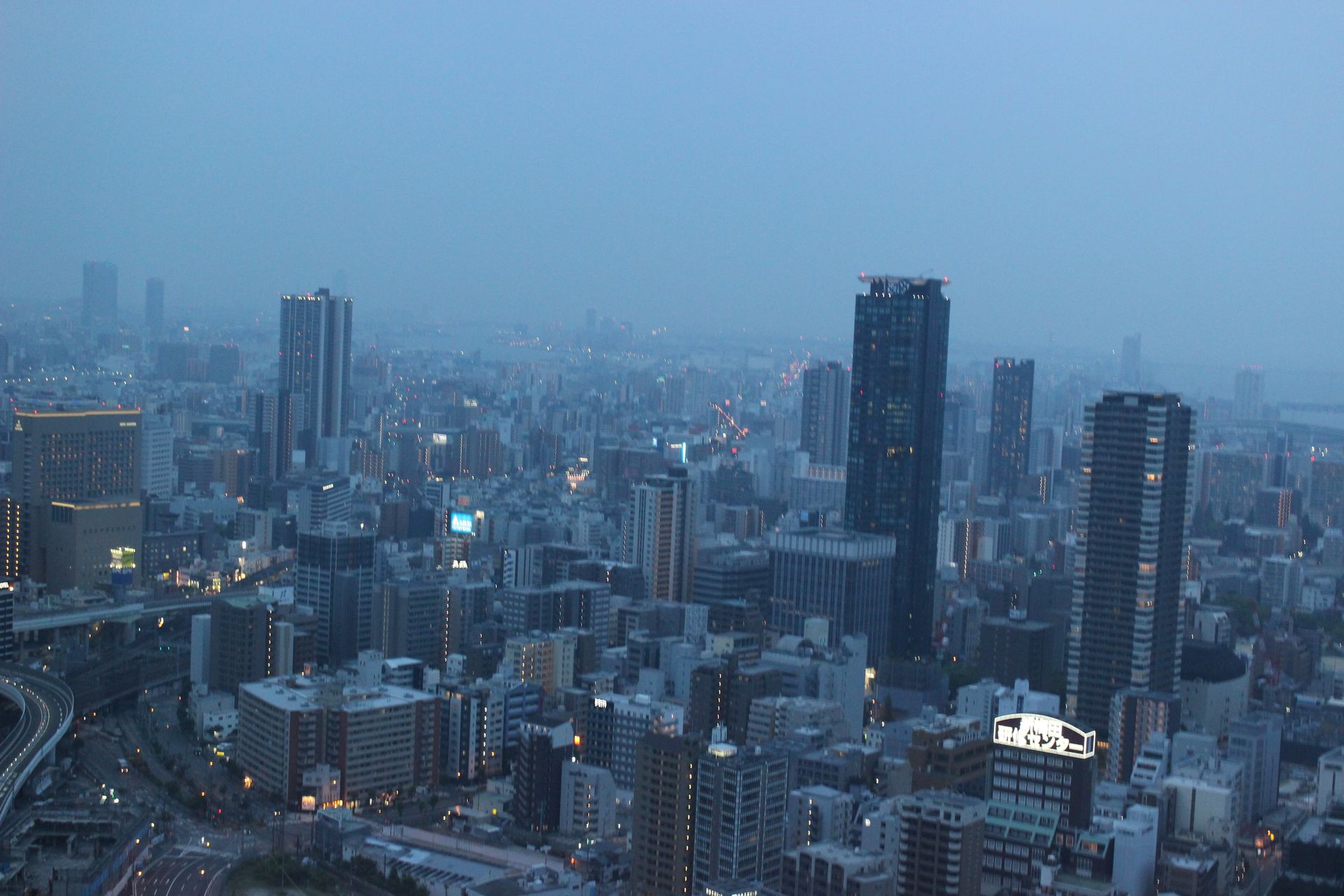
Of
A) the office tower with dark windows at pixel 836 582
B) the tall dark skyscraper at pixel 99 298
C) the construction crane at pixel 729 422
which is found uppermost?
the tall dark skyscraper at pixel 99 298

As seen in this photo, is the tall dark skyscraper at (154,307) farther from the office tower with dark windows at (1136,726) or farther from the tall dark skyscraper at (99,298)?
the office tower with dark windows at (1136,726)

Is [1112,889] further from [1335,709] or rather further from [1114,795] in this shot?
[1335,709]

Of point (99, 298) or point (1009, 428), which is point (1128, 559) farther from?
point (1009, 428)

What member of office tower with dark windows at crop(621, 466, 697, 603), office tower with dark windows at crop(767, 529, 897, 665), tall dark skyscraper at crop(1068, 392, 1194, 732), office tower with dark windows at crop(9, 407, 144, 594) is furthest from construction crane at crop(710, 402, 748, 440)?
tall dark skyscraper at crop(1068, 392, 1194, 732)

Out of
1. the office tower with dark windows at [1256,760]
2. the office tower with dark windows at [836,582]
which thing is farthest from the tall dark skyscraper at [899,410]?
the office tower with dark windows at [1256,760]

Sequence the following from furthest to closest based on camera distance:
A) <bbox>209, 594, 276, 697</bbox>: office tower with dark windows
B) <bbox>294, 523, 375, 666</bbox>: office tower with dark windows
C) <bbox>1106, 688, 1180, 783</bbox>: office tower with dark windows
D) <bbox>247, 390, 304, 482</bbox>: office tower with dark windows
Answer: <bbox>247, 390, 304, 482</bbox>: office tower with dark windows, <bbox>294, 523, 375, 666</bbox>: office tower with dark windows, <bbox>209, 594, 276, 697</bbox>: office tower with dark windows, <bbox>1106, 688, 1180, 783</bbox>: office tower with dark windows

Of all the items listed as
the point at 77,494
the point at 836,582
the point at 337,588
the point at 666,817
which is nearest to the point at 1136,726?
the point at 666,817

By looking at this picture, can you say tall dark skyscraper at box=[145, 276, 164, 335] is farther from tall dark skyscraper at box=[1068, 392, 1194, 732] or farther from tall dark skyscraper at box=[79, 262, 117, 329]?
tall dark skyscraper at box=[1068, 392, 1194, 732]

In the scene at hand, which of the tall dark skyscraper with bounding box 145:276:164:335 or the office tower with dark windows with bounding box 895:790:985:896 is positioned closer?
the office tower with dark windows with bounding box 895:790:985:896
